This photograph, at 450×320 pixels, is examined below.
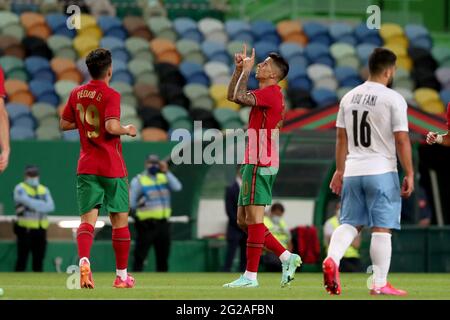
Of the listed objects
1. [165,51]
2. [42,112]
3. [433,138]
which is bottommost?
[433,138]

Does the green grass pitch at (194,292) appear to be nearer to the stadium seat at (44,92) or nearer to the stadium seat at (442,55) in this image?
the stadium seat at (44,92)

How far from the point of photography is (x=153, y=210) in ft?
71.1

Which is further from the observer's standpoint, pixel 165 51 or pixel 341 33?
pixel 341 33

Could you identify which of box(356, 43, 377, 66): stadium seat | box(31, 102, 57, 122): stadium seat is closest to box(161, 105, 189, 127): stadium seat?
box(31, 102, 57, 122): stadium seat

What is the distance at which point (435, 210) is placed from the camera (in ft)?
83.5

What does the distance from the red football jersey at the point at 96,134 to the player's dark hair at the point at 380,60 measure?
2.30 meters

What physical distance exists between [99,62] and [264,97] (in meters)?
1.54

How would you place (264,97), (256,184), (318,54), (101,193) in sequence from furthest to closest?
(318,54)
(256,184)
(264,97)
(101,193)

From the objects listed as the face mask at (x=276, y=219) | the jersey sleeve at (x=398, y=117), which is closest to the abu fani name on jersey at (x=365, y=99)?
the jersey sleeve at (x=398, y=117)

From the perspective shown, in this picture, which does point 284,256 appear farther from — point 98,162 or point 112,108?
point 112,108

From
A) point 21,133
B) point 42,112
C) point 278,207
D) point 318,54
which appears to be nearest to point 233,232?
point 278,207

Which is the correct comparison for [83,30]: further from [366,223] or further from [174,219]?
[366,223]

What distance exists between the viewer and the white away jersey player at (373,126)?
38.6 ft

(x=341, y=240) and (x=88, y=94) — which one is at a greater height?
(x=88, y=94)
